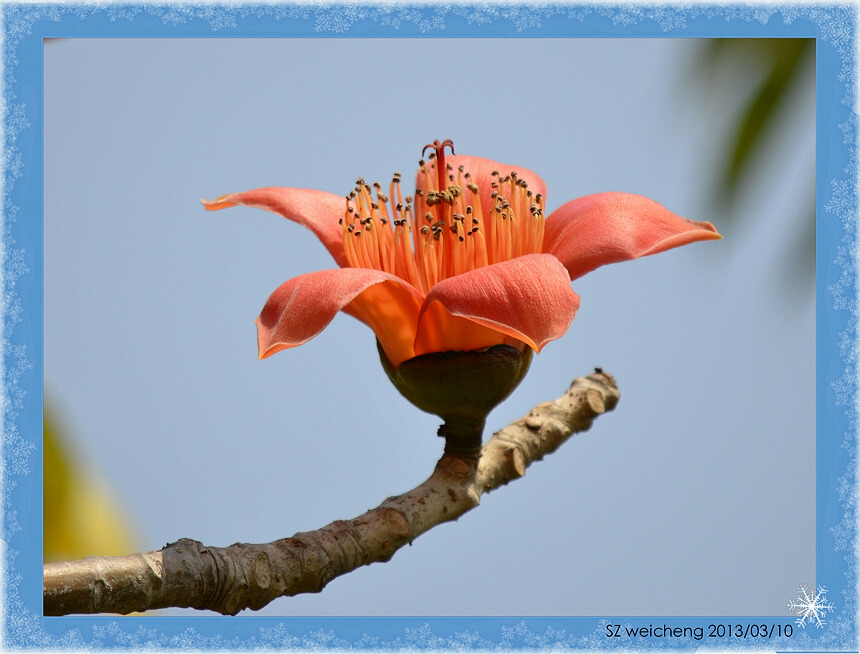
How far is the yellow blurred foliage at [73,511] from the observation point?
2.20 m

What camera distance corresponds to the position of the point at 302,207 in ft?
4.19

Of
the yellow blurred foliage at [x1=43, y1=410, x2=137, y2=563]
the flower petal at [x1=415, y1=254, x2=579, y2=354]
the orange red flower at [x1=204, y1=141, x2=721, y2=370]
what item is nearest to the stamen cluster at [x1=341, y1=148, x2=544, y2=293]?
the orange red flower at [x1=204, y1=141, x2=721, y2=370]

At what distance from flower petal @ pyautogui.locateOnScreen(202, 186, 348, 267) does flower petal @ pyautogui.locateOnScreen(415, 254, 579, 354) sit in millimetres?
307

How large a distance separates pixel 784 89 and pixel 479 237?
1683 mm

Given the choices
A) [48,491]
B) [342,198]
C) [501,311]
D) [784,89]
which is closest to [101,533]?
[48,491]

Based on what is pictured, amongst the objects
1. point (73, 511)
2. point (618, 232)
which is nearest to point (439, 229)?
point (618, 232)

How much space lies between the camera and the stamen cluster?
1.18 meters

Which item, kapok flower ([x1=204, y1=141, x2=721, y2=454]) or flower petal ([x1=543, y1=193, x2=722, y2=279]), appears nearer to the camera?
kapok flower ([x1=204, y1=141, x2=721, y2=454])

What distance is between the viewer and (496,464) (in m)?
1.31

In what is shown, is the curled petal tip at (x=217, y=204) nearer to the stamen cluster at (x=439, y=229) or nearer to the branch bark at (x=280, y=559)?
the stamen cluster at (x=439, y=229)

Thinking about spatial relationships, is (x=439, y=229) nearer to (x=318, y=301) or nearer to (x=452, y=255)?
(x=452, y=255)

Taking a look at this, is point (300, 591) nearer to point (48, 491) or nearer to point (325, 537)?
point (325, 537)

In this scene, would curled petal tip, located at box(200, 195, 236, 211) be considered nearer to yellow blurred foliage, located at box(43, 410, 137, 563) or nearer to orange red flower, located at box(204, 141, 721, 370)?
orange red flower, located at box(204, 141, 721, 370)

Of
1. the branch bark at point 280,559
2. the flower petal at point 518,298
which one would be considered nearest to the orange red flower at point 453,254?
the flower petal at point 518,298
